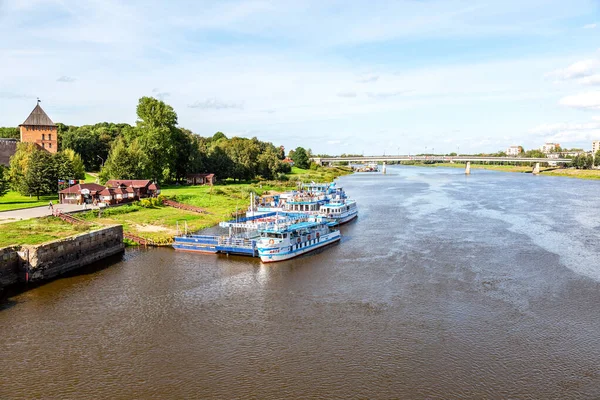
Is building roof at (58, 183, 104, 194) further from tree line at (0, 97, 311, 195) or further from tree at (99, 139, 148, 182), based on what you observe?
tree at (99, 139, 148, 182)

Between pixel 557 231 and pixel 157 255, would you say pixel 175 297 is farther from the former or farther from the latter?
pixel 557 231

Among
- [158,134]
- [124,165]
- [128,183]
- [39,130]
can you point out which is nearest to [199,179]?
[158,134]

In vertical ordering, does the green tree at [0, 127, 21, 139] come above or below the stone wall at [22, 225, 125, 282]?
A: above

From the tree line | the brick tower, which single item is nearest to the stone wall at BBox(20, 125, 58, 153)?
the brick tower

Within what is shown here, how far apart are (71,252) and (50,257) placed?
2828mm

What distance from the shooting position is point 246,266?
47.1 metres

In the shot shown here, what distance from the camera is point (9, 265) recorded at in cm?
3881

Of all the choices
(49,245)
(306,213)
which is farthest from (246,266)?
(306,213)

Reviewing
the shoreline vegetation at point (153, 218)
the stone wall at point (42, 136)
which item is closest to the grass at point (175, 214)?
the shoreline vegetation at point (153, 218)

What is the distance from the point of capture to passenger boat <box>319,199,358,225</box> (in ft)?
236

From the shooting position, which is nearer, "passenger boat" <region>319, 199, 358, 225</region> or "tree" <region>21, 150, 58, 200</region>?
"tree" <region>21, 150, 58, 200</region>

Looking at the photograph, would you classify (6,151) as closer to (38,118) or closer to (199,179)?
(38,118)

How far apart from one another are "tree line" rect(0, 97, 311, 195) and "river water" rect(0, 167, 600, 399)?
1322 inches

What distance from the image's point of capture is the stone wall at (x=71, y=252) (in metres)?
39.8
